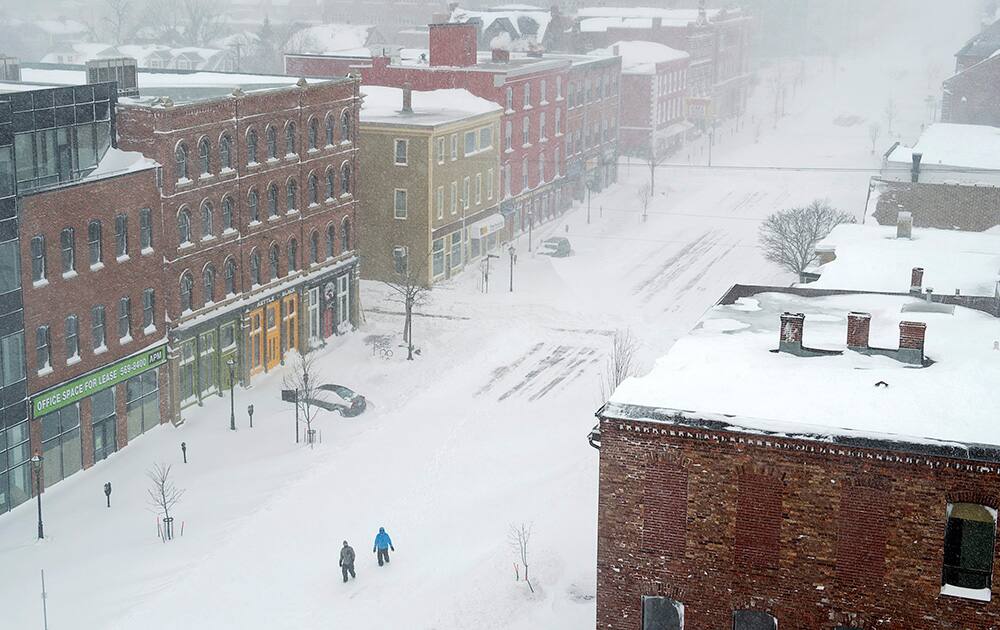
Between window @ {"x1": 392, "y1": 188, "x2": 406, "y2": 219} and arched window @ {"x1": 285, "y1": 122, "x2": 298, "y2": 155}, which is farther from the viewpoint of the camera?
window @ {"x1": 392, "y1": 188, "x2": 406, "y2": 219}

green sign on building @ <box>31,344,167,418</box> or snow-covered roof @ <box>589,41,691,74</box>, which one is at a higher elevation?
snow-covered roof @ <box>589,41,691,74</box>

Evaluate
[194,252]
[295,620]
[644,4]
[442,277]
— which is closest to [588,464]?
[295,620]

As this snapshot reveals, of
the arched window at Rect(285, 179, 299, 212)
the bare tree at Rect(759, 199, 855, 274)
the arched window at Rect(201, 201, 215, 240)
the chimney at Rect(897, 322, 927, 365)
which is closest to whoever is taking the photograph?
the chimney at Rect(897, 322, 927, 365)

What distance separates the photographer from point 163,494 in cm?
3638

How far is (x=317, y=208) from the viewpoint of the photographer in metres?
55.3

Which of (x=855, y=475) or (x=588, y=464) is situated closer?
(x=855, y=475)

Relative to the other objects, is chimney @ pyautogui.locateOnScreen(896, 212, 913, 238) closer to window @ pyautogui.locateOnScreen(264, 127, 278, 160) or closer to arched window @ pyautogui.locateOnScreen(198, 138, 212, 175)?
window @ pyautogui.locateOnScreen(264, 127, 278, 160)

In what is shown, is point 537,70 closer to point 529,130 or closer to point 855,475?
point 529,130

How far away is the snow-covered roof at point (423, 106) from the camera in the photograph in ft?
218

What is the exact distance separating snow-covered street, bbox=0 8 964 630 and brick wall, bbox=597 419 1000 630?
8.39m

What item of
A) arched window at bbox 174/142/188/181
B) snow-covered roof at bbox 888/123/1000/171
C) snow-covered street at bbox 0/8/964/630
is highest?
arched window at bbox 174/142/188/181

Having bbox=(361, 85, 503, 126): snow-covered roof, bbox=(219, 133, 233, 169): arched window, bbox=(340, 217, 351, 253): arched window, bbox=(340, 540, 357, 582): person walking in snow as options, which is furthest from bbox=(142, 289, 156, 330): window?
bbox=(361, 85, 503, 126): snow-covered roof

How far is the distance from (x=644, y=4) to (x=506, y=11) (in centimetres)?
6329

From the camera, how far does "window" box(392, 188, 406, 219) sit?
65.4m
